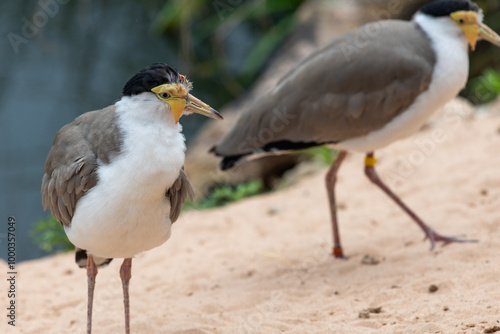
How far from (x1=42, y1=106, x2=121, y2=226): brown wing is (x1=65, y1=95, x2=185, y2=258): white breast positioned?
62 mm

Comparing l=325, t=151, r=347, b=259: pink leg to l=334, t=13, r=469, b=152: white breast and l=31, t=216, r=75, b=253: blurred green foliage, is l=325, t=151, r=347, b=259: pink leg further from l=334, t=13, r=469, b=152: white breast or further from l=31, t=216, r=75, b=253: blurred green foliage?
l=31, t=216, r=75, b=253: blurred green foliage

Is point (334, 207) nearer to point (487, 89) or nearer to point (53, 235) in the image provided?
point (53, 235)

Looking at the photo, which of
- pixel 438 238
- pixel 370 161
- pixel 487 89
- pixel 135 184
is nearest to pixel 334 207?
pixel 370 161

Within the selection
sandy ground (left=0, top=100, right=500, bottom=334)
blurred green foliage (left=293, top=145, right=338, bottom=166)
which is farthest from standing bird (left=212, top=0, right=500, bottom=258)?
blurred green foliage (left=293, top=145, right=338, bottom=166)

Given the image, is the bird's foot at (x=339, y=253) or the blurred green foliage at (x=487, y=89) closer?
the bird's foot at (x=339, y=253)

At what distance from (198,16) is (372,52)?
308 inches

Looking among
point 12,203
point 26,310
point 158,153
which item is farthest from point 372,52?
point 12,203

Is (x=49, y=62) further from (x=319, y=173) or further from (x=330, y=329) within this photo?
(x=330, y=329)

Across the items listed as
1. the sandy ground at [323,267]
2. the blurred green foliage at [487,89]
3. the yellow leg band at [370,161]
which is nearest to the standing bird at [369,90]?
the yellow leg band at [370,161]

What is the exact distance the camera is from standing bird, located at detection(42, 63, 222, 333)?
11.2 feet

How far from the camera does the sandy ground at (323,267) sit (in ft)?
13.9

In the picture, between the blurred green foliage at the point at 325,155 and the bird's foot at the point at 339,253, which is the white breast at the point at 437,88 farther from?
the blurred green foliage at the point at 325,155

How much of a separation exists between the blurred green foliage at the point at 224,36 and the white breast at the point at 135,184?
24.9 ft

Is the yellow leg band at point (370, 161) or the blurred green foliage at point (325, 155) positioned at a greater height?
the yellow leg band at point (370, 161)
